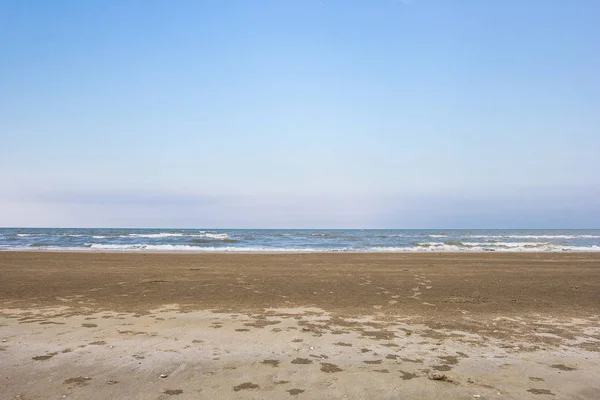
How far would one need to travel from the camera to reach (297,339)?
782 cm

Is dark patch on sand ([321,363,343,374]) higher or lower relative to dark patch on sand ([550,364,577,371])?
higher

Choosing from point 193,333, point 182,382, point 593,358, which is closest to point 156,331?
point 193,333

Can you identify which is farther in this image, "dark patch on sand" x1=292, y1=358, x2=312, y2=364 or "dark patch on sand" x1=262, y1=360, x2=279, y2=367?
"dark patch on sand" x1=292, y1=358, x2=312, y2=364

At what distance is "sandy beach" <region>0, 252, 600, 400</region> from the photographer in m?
5.62

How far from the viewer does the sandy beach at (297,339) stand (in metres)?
5.62

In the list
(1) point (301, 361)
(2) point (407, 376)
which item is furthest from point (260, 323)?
(2) point (407, 376)

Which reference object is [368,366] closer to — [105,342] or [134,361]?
[134,361]

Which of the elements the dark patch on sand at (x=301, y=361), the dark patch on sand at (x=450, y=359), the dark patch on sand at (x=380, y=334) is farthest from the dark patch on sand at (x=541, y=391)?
the dark patch on sand at (x=301, y=361)

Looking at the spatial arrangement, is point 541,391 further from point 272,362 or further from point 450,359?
point 272,362

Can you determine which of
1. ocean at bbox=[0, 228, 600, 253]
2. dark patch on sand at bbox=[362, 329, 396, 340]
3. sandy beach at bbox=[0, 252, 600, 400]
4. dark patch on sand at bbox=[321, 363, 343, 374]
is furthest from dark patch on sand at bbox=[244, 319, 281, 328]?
ocean at bbox=[0, 228, 600, 253]

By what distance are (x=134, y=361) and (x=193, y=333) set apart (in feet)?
5.67

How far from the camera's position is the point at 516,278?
1681cm

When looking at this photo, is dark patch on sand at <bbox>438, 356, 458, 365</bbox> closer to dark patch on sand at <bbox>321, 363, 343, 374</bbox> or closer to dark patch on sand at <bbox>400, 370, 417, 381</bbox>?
dark patch on sand at <bbox>400, 370, 417, 381</bbox>

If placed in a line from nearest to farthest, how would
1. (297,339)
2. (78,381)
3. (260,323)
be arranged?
(78,381)
(297,339)
(260,323)
